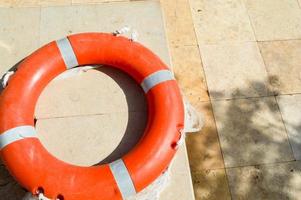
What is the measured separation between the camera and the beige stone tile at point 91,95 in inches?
112

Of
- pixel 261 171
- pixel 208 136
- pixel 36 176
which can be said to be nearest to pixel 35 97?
pixel 36 176

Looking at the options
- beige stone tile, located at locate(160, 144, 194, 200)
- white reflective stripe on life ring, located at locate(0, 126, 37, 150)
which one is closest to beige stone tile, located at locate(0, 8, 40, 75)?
white reflective stripe on life ring, located at locate(0, 126, 37, 150)

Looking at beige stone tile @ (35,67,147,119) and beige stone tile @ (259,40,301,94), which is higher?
beige stone tile @ (35,67,147,119)

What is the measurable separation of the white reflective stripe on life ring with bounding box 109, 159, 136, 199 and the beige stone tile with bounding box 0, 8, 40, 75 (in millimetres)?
1263

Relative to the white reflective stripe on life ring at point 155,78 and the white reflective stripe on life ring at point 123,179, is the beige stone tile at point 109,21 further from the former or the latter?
the white reflective stripe on life ring at point 123,179

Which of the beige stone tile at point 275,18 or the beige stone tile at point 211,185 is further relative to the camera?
the beige stone tile at point 275,18

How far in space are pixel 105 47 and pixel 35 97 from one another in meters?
0.60

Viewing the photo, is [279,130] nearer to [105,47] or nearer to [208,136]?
[208,136]

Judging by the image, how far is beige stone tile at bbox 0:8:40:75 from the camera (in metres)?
3.04

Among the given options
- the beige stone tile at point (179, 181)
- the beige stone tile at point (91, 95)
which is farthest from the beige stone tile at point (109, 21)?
the beige stone tile at point (179, 181)

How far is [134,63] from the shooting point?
9.00 ft

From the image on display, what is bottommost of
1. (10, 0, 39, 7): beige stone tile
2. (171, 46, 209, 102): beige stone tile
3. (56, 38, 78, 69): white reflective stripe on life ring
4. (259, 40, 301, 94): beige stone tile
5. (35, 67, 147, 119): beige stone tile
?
(259, 40, 301, 94): beige stone tile

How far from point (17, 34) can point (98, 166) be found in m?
1.43

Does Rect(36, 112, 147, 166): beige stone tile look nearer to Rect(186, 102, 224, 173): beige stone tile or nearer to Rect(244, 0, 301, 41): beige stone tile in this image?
Rect(186, 102, 224, 173): beige stone tile
